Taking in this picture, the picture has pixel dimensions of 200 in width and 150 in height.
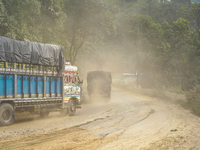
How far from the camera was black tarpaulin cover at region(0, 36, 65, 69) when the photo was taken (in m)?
12.6

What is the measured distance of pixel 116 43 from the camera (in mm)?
53188

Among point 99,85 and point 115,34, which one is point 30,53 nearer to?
point 99,85

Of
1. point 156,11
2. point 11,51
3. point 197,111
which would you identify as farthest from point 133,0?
point 11,51

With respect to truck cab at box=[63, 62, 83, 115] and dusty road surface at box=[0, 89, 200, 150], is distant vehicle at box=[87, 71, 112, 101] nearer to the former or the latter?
truck cab at box=[63, 62, 83, 115]

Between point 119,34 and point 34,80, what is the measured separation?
38908mm

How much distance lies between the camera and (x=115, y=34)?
124 feet

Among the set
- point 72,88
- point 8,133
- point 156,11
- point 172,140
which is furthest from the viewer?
point 156,11

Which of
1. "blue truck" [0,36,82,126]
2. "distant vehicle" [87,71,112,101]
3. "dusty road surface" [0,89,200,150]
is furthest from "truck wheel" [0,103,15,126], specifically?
"distant vehicle" [87,71,112,101]

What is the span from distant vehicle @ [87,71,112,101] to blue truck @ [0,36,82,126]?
978cm

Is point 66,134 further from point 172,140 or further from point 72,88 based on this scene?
point 72,88

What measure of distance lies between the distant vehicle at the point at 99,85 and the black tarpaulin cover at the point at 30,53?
1165 centimetres

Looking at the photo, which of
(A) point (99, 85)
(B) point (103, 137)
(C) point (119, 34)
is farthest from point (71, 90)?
(C) point (119, 34)

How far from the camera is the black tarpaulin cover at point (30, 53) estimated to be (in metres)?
12.6

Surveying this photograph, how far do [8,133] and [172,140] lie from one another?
5538 millimetres
